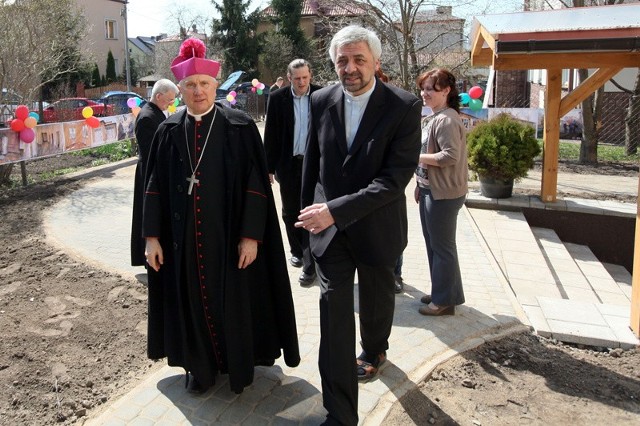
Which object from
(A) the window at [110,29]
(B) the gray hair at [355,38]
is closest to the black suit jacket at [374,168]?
(B) the gray hair at [355,38]

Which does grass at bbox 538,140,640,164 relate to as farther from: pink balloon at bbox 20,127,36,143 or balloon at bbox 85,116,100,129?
pink balloon at bbox 20,127,36,143

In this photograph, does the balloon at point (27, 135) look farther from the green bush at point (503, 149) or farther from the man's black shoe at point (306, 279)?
the green bush at point (503, 149)

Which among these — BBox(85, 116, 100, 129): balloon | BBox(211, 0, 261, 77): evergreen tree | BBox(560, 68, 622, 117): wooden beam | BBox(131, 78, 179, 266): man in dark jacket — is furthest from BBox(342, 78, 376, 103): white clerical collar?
BBox(211, 0, 261, 77): evergreen tree

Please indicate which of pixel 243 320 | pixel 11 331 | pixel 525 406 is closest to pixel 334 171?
pixel 243 320

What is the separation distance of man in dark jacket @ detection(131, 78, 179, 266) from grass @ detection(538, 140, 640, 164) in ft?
39.6

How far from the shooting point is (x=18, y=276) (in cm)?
550

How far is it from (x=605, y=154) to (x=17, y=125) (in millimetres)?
14649

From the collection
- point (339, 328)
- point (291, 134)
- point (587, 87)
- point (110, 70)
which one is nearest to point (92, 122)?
point (291, 134)

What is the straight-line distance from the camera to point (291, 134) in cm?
524

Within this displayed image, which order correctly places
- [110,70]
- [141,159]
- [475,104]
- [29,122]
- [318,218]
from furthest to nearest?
[110,70]
[475,104]
[29,122]
[141,159]
[318,218]

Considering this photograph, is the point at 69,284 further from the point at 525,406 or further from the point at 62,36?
the point at 62,36

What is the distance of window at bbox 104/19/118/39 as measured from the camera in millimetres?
47688

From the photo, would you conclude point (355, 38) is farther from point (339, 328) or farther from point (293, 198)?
point (293, 198)

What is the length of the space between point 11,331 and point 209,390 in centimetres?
197
